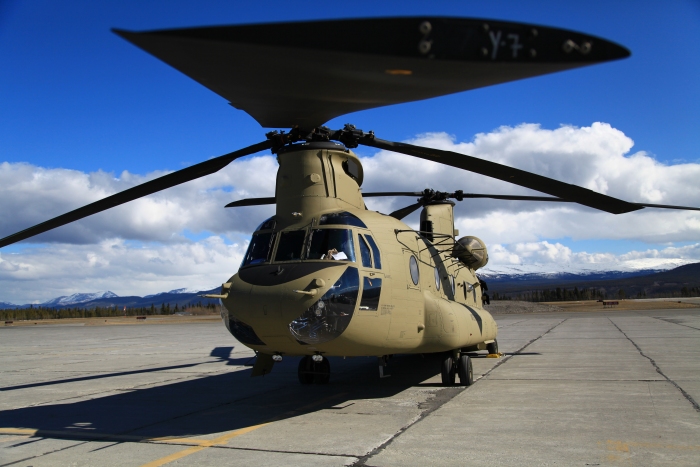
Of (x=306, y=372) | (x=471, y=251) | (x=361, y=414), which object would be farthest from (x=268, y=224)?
(x=471, y=251)

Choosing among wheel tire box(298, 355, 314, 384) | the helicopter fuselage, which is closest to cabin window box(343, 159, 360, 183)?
the helicopter fuselage

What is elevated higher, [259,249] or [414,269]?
[259,249]

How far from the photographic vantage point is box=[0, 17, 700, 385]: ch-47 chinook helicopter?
3699mm

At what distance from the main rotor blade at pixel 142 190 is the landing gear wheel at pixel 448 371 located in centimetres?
538

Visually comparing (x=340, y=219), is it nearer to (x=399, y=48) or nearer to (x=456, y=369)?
(x=456, y=369)

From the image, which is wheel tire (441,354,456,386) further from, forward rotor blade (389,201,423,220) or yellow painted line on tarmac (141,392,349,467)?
forward rotor blade (389,201,423,220)

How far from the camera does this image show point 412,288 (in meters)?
9.75

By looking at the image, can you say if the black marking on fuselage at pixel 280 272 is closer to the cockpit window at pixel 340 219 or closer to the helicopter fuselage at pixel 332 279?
the helicopter fuselage at pixel 332 279

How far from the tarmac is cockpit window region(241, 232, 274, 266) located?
2360 mm

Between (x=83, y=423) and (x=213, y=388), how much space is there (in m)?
3.50

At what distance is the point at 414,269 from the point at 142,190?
15.8ft

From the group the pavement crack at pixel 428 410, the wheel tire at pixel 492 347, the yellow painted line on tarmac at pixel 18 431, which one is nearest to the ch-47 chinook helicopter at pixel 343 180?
the pavement crack at pixel 428 410

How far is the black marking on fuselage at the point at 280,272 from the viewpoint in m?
7.93

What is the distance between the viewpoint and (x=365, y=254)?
8773 millimetres
